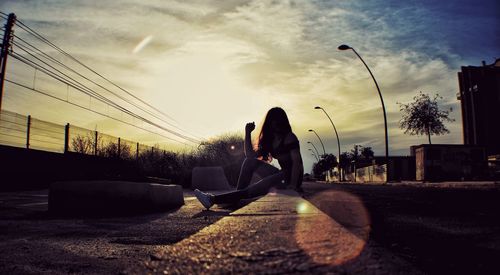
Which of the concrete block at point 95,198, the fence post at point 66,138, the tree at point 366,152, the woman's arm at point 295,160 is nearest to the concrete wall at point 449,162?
the fence post at point 66,138

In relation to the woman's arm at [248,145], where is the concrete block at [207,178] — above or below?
below

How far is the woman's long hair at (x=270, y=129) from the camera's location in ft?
19.9

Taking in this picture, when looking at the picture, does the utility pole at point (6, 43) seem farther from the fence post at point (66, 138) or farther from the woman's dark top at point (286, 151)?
the woman's dark top at point (286, 151)

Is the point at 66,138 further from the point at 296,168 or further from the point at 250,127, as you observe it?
the point at 296,168

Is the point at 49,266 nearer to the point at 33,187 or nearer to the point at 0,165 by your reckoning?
the point at 0,165

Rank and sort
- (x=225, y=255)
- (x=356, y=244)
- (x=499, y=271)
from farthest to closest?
(x=499, y=271), (x=356, y=244), (x=225, y=255)

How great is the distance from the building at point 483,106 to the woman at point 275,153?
56098 mm

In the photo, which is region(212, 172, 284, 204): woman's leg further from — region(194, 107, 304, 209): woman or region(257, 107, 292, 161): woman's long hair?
region(257, 107, 292, 161): woman's long hair

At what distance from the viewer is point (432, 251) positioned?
2.13m

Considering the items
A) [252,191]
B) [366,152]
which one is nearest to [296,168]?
[252,191]

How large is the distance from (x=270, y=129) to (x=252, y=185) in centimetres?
123

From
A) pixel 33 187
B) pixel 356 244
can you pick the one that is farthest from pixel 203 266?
pixel 33 187

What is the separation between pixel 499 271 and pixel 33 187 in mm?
17411

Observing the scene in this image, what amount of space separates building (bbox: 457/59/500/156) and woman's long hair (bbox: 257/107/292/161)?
184 feet
